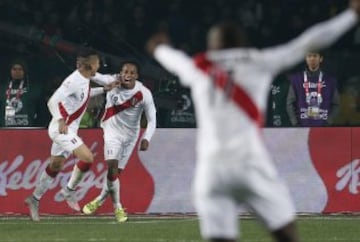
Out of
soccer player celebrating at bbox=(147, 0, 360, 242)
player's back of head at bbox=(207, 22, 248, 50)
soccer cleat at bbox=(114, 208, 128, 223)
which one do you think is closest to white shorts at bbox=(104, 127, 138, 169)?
soccer cleat at bbox=(114, 208, 128, 223)

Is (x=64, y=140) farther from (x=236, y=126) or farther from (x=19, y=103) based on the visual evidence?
(x=236, y=126)

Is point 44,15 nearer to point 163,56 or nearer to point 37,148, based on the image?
point 37,148

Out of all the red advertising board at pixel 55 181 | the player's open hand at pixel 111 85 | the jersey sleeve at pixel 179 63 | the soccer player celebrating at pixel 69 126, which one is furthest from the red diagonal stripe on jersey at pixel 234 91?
the red advertising board at pixel 55 181

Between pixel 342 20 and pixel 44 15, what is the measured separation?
1265 centimetres

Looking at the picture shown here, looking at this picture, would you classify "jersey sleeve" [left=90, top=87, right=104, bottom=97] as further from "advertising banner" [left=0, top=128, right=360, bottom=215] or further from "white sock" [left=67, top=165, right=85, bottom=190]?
"white sock" [left=67, top=165, right=85, bottom=190]

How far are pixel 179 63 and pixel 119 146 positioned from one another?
818 cm

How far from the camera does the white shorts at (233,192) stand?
27.9 ft

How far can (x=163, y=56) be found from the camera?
9133 mm

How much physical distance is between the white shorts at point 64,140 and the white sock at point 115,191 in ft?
2.16

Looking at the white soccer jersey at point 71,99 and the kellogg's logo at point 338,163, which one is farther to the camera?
the kellogg's logo at point 338,163

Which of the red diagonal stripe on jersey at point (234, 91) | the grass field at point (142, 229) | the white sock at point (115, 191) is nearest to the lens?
the red diagonal stripe on jersey at point (234, 91)

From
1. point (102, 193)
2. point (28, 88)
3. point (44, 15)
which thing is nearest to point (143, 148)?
point (102, 193)

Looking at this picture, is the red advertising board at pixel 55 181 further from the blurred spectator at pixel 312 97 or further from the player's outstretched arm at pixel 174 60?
the player's outstretched arm at pixel 174 60

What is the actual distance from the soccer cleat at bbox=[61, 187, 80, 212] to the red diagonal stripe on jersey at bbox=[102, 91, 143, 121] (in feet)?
3.56
